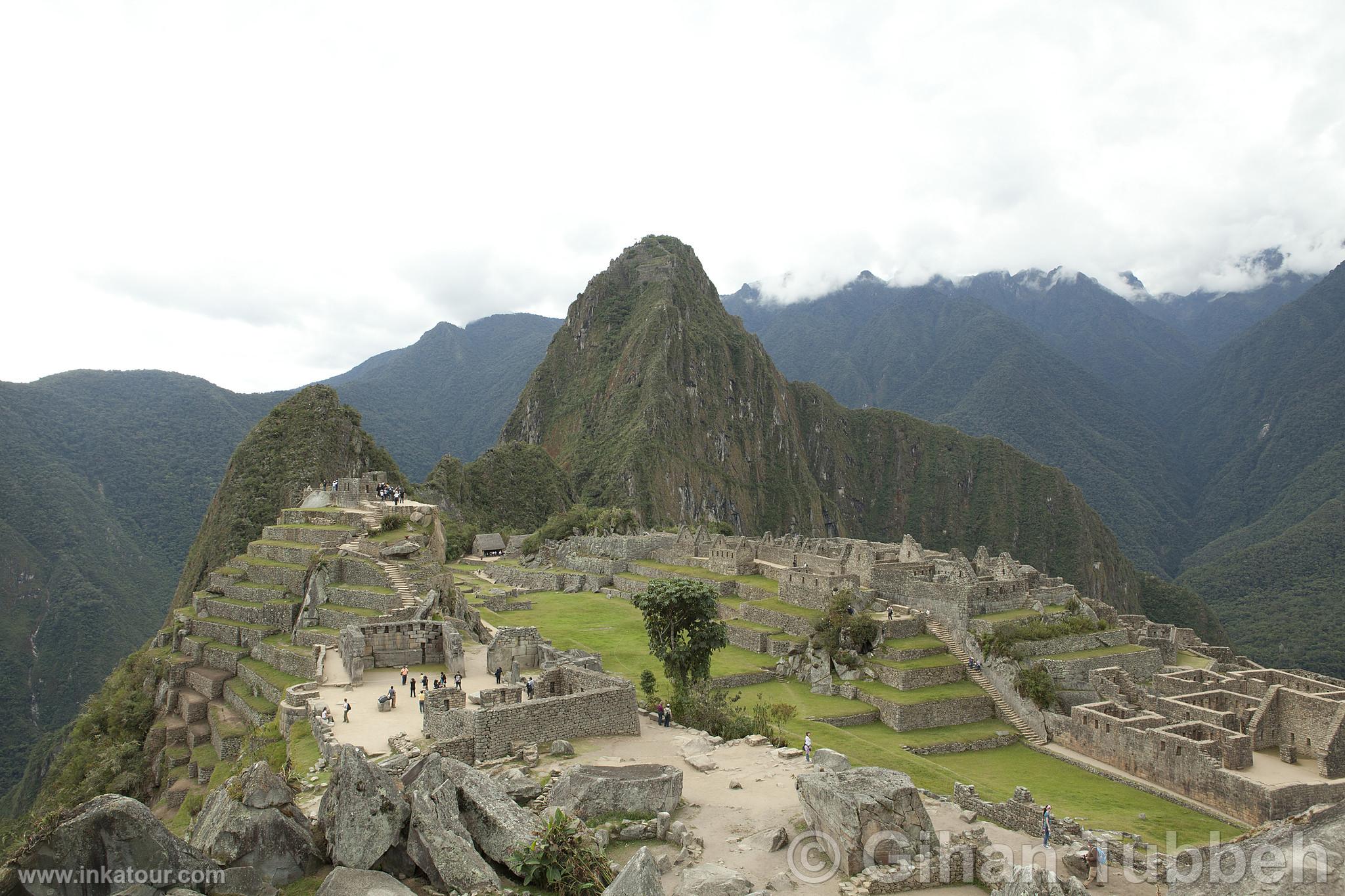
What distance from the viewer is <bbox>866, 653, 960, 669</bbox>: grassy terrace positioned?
36344mm

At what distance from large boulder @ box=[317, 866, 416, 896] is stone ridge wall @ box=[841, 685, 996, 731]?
27294 mm

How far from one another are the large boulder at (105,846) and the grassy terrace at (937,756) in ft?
57.0

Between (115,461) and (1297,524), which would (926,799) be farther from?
(1297,524)

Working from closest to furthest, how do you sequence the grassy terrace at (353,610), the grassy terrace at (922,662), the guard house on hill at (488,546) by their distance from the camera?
1. the grassy terrace at (353,610)
2. the grassy terrace at (922,662)
3. the guard house on hill at (488,546)

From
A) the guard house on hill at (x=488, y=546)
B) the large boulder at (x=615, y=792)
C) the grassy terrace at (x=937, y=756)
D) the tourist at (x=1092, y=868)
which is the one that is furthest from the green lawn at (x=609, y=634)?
the guard house on hill at (x=488, y=546)

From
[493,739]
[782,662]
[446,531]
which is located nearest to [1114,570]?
[446,531]

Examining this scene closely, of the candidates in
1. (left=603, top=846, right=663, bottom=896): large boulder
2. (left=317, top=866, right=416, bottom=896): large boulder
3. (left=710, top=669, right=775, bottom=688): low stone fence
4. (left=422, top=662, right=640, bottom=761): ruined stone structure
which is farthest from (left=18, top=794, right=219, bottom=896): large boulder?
(left=710, top=669, right=775, bottom=688): low stone fence

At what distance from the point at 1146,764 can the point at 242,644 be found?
34.5 m

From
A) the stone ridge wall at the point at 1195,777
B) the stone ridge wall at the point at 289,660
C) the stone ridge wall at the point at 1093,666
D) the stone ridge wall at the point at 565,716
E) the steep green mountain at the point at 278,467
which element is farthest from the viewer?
the steep green mountain at the point at 278,467

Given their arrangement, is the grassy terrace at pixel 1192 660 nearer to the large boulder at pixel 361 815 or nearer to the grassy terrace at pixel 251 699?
the grassy terrace at pixel 251 699

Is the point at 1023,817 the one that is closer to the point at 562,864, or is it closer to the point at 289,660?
the point at 562,864

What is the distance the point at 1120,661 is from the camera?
3759cm

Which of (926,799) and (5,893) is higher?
(5,893)

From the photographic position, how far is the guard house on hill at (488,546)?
8019 cm
